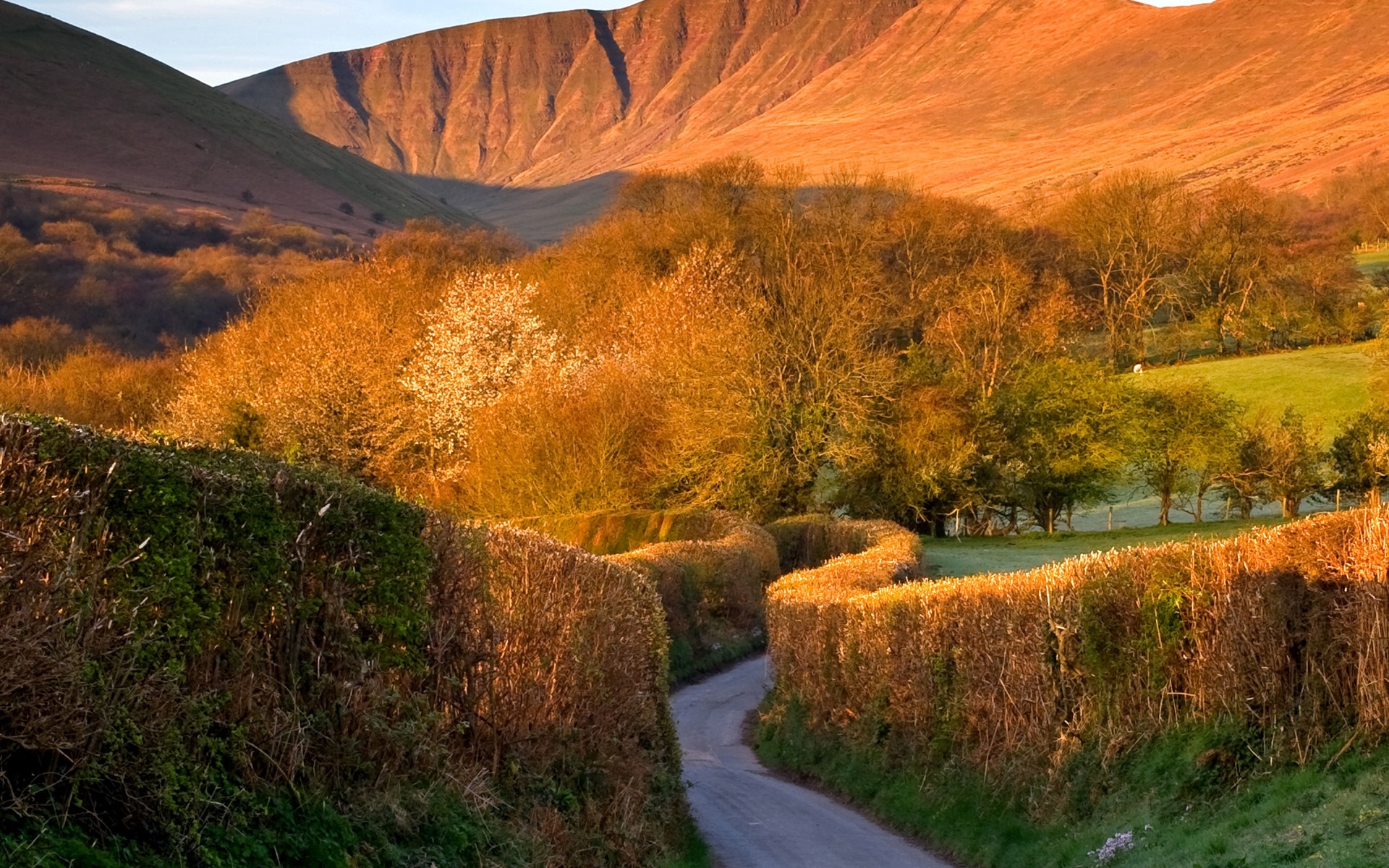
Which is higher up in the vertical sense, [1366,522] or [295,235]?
[295,235]

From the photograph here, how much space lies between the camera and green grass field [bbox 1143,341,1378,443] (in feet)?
209

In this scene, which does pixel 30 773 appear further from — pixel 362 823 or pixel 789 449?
pixel 789 449

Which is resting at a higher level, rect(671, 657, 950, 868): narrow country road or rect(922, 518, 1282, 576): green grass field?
rect(671, 657, 950, 868): narrow country road

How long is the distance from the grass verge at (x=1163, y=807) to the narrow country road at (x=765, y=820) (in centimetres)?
61

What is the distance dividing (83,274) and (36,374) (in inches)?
2171

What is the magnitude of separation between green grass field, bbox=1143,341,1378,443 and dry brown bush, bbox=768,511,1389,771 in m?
46.4

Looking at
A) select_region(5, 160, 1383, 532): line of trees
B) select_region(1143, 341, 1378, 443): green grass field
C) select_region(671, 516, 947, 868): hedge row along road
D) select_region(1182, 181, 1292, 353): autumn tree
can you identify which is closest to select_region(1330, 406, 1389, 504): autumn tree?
select_region(5, 160, 1383, 532): line of trees

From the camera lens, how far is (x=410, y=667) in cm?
916

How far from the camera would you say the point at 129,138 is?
180 metres

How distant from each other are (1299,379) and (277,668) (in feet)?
228

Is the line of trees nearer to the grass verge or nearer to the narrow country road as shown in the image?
the narrow country road

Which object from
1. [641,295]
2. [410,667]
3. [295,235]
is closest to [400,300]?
[641,295]

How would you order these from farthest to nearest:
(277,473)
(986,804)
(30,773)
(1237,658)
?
1. (986,804)
2. (1237,658)
3. (277,473)
4. (30,773)

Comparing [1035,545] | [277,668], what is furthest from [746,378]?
[277,668]
